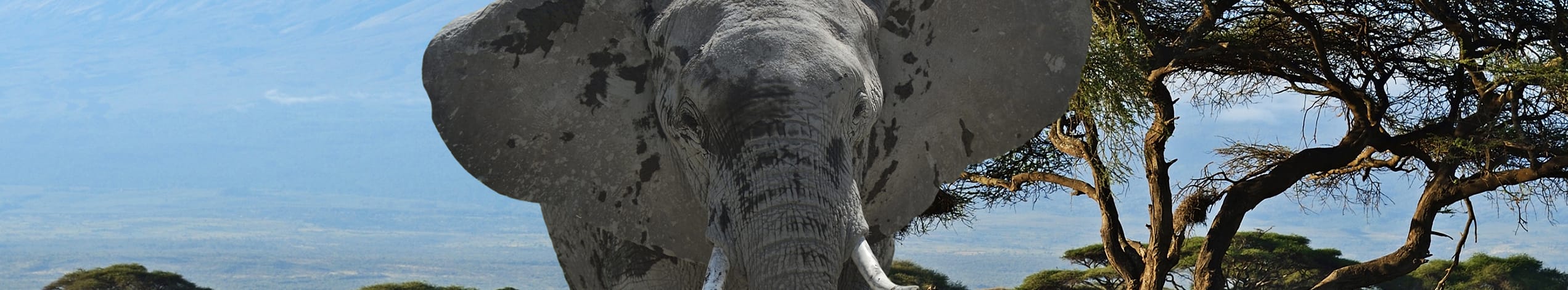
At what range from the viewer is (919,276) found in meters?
12.9

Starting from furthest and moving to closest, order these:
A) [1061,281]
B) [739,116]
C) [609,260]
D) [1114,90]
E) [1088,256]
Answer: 1. [1088,256]
2. [1061,281]
3. [1114,90]
4. [609,260]
5. [739,116]

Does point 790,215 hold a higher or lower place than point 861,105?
lower

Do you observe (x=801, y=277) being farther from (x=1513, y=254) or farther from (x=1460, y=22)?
(x=1513, y=254)

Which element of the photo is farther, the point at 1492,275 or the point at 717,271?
the point at 1492,275

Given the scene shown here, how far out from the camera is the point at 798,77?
266cm

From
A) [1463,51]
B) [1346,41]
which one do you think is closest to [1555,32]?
[1463,51]

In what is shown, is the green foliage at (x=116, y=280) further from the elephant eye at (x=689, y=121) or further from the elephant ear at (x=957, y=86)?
the elephant eye at (x=689, y=121)

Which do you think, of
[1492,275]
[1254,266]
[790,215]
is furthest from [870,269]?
[1492,275]

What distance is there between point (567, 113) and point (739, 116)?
728 mm

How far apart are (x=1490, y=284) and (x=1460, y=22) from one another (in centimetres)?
334

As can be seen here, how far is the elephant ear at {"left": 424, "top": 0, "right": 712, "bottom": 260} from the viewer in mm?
3240

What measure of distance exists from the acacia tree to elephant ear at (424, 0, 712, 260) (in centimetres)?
551

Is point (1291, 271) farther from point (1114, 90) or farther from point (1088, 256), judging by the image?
point (1114, 90)

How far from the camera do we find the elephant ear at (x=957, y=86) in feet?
10.7
